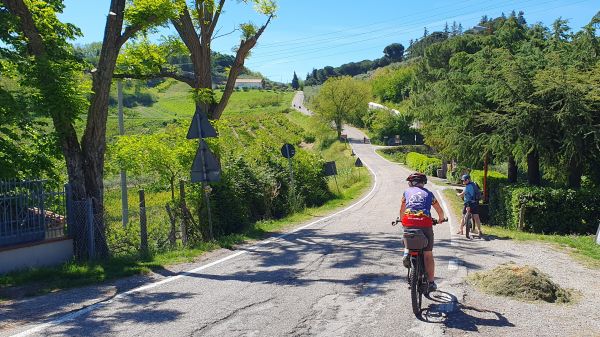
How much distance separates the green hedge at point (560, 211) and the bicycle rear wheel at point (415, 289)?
1104 centimetres

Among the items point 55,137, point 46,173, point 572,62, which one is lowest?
point 46,173

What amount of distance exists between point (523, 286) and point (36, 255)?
8.06 metres

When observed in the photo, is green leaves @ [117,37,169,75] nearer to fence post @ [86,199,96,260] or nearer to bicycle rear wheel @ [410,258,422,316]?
fence post @ [86,199,96,260]

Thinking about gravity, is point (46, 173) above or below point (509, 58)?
below

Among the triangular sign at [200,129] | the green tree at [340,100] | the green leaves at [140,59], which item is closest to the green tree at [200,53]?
the green leaves at [140,59]

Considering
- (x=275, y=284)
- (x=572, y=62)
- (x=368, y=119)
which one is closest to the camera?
(x=275, y=284)

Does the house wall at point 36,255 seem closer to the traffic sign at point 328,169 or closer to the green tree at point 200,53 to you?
the green tree at point 200,53

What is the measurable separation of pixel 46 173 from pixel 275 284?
21.3ft

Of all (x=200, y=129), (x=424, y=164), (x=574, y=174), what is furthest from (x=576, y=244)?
(x=424, y=164)

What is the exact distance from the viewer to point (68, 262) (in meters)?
9.76

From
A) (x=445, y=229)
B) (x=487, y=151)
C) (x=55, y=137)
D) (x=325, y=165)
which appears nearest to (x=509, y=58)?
(x=487, y=151)

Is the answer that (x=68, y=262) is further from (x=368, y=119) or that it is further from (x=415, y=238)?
(x=368, y=119)

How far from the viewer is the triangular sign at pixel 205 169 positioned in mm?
11844

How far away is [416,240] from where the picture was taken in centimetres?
640
